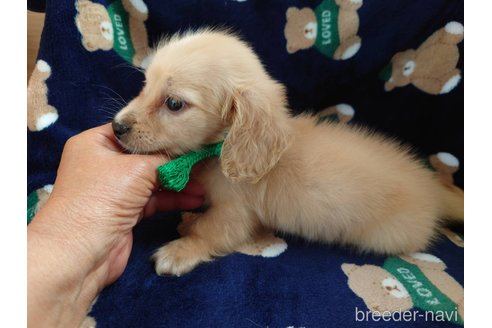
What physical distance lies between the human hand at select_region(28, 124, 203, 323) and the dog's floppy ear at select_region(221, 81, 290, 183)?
285 millimetres

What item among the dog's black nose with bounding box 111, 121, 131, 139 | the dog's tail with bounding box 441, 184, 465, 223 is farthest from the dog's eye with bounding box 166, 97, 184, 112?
the dog's tail with bounding box 441, 184, 465, 223

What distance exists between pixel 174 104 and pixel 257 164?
41 cm

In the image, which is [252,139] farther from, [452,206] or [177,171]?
[452,206]

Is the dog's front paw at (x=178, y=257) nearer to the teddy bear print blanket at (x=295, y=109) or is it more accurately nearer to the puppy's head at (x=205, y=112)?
the teddy bear print blanket at (x=295, y=109)

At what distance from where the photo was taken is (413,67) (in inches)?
80.7

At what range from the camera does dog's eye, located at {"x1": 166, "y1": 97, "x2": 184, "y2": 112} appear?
1.49 m

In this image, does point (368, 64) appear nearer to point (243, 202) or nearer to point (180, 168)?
point (243, 202)

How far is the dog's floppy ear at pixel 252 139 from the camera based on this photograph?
150 centimetres

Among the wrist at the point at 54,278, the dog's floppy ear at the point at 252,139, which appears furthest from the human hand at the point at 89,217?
the dog's floppy ear at the point at 252,139

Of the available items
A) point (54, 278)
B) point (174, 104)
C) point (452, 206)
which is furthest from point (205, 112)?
point (452, 206)

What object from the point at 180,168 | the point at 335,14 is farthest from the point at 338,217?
the point at 335,14

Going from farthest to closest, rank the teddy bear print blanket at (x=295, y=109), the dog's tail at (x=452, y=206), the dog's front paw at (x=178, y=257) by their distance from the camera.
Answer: the dog's tail at (x=452, y=206), the dog's front paw at (x=178, y=257), the teddy bear print blanket at (x=295, y=109)

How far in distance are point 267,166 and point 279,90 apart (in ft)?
1.26

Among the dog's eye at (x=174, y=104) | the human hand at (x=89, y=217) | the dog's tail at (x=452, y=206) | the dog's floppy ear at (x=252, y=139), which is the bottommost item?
the dog's tail at (x=452, y=206)
